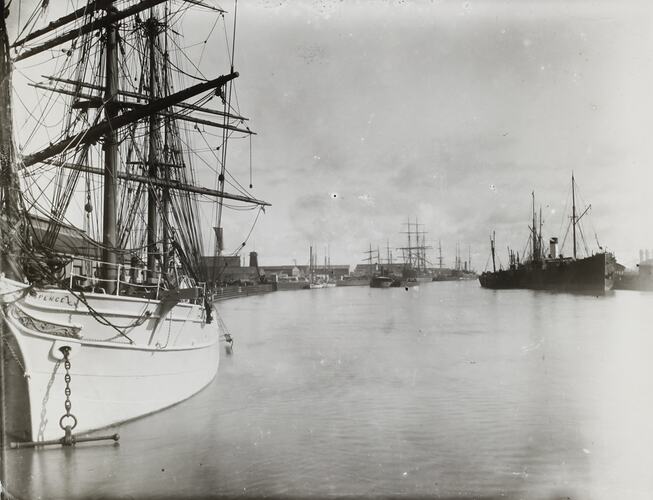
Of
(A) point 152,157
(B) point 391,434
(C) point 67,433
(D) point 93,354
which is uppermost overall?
(A) point 152,157

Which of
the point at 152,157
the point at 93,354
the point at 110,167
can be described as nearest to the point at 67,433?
the point at 93,354

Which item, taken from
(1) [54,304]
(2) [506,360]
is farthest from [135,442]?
(2) [506,360]

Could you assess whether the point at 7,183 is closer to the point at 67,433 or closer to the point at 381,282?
the point at 67,433

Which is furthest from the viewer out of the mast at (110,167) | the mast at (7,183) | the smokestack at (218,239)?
the smokestack at (218,239)

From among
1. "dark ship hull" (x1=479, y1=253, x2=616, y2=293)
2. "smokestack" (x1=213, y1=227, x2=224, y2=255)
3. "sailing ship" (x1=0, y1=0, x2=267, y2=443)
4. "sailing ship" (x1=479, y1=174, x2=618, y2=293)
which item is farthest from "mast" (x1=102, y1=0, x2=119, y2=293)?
"dark ship hull" (x1=479, y1=253, x2=616, y2=293)

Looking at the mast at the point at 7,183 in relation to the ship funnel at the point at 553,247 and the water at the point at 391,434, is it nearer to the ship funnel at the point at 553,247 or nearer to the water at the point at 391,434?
the water at the point at 391,434

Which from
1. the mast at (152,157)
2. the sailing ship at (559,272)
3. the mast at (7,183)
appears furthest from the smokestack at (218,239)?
the sailing ship at (559,272)
